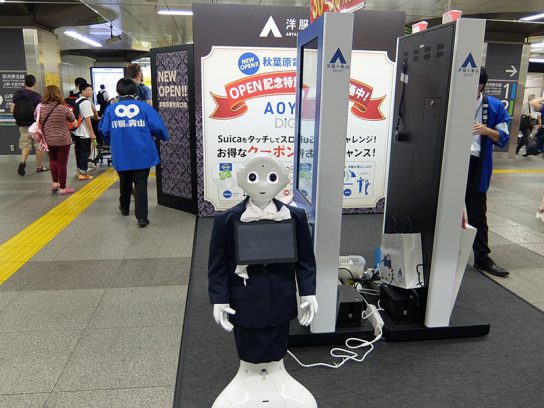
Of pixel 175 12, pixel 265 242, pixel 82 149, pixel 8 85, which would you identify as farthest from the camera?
pixel 175 12

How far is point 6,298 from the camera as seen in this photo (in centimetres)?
321

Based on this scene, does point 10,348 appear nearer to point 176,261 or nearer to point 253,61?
point 176,261

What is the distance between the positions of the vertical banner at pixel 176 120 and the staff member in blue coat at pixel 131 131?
648mm

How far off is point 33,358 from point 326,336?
169 centimetres

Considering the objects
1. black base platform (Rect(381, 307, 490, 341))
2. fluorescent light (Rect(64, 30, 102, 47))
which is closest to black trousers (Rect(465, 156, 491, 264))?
black base platform (Rect(381, 307, 490, 341))

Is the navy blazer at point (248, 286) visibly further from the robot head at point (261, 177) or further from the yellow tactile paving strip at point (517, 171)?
the yellow tactile paving strip at point (517, 171)

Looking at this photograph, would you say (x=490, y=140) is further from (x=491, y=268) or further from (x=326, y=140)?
(x=326, y=140)

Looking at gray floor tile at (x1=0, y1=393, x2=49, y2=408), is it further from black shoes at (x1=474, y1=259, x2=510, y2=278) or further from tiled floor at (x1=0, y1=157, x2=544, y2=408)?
black shoes at (x1=474, y1=259, x2=510, y2=278)

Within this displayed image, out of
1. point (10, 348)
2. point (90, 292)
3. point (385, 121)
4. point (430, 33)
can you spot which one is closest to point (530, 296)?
point (430, 33)

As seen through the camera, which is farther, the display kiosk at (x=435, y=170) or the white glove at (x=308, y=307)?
the display kiosk at (x=435, y=170)

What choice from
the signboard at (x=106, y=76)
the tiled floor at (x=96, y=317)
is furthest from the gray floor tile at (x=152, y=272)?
the signboard at (x=106, y=76)

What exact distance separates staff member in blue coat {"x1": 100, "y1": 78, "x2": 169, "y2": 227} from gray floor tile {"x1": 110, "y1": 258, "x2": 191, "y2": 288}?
114 cm

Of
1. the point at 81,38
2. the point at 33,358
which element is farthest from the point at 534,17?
the point at 81,38

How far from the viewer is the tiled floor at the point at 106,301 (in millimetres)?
2271
